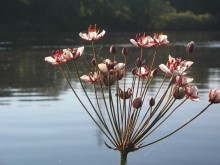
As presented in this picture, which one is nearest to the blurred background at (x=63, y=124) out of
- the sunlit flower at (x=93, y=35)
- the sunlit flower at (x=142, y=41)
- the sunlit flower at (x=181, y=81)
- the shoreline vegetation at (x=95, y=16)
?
the sunlit flower at (x=93, y=35)

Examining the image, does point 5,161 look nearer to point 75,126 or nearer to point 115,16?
point 75,126

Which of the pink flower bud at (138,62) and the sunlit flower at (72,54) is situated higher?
the sunlit flower at (72,54)

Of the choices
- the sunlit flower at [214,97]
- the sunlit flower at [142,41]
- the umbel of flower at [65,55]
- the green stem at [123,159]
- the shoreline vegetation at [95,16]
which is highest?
the sunlit flower at [142,41]

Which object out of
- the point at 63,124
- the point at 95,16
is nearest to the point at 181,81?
the point at 63,124

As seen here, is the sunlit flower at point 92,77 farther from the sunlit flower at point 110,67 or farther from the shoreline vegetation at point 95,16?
the shoreline vegetation at point 95,16

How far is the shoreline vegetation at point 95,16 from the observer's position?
69062 mm

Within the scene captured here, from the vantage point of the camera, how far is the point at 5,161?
8.23 metres

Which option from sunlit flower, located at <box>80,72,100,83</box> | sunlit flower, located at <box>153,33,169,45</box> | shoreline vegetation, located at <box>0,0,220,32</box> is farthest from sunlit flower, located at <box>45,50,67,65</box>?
shoreline vegetation, located at <box>0,0,220,32</box>

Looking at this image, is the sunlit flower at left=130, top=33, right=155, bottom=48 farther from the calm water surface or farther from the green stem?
the calm water surface

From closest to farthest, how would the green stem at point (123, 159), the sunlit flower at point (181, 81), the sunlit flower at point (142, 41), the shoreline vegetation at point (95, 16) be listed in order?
1. the green stem at point (123, 159)
2. the sunlit flower at point (181, 81)
3. the sunlit flower at point (142, 41)
4. the shoreline vegetation at point (95, 16)

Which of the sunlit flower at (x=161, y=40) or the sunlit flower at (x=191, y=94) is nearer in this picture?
the sunlit flower at (x=191, y=94)

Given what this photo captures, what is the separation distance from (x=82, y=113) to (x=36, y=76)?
9375 mm

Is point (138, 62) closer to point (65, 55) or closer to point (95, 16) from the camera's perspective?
point (65, 55)

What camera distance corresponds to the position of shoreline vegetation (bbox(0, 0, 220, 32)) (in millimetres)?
69062
